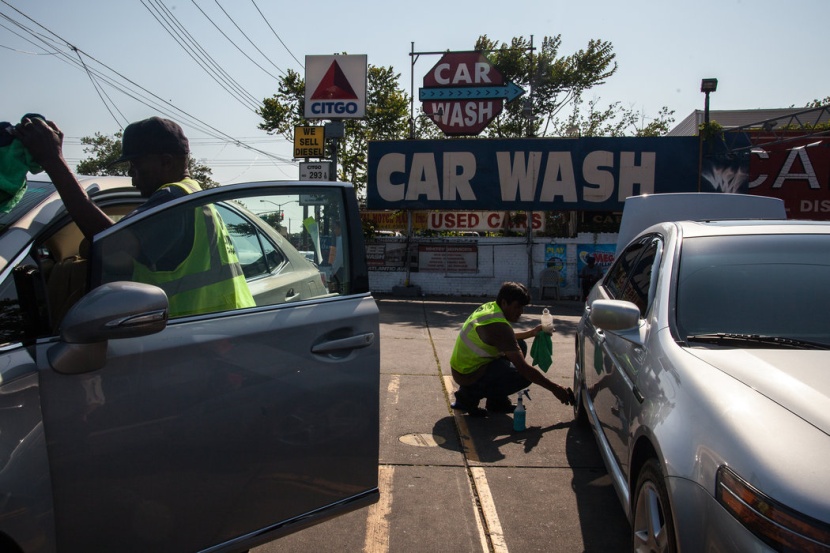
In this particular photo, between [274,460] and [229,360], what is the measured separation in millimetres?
405

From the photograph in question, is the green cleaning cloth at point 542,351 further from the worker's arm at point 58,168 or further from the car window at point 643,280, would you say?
the worker's arm at point 58,168

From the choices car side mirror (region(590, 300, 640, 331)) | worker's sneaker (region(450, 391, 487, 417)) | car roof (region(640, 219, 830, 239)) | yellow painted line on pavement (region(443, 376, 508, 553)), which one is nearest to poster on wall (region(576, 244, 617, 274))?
worker's sneaker (region(450, 391, 487, 417))

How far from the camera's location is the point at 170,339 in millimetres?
2236

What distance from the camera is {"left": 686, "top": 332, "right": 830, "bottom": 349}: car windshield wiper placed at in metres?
2.66

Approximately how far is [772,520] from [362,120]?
3109 cm

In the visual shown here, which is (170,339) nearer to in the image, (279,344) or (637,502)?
(279,344)

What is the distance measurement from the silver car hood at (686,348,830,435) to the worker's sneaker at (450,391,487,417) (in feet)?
10.6

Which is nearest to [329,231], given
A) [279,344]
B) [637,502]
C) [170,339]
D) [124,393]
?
[279,344]

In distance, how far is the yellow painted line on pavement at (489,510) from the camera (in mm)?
3477

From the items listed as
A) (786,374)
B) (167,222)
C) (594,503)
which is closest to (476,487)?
(594,503)

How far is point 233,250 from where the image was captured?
2.76 meters

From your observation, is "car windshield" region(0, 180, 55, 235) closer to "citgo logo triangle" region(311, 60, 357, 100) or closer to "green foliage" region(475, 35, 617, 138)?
"citgo logo triangle" region(311, 60, 357, 100)

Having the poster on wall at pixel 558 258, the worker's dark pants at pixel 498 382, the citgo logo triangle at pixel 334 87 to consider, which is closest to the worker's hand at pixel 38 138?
the worker's dark pants at pixel 498 382

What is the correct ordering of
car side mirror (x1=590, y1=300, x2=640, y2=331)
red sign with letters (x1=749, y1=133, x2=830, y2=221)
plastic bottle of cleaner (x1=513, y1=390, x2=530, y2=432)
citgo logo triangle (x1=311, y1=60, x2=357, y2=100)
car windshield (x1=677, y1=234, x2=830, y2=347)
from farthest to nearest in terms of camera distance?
1. red sign with letters (x1=749, y1=133, x2=830, y2=221)
2. citgo logo triangle (x1=311, y1=60, x2=357, y2=100)
3. plastic bottle of cleaner (x1=513, y1=390, x2=530, y2=432)
4. car side mirror (x1=590, y1=300, x2=640, y2=331)
5. car windshield (x1=677, y1=234, x2=830, y2=347)
